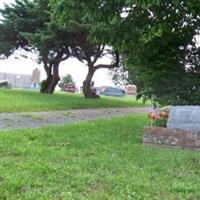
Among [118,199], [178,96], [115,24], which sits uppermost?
[115,24]

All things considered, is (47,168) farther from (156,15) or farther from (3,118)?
(156,15)

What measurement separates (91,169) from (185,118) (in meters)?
3.49

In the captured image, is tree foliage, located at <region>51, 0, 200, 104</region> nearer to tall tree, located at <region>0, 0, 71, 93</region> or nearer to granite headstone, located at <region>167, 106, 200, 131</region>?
granite headstone, located at <region>167, 106, 200, 131</region>

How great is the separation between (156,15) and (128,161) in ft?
23.6

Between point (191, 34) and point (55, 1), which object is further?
point (191, 34)

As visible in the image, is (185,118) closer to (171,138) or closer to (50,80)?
(171,138)

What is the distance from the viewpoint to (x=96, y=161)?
7.38m

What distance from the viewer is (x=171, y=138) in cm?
956

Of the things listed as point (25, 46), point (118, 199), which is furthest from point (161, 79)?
point (25, 46)

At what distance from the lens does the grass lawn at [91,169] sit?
5723mm

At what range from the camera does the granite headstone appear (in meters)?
9.74

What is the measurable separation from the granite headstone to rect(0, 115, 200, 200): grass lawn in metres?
0.78

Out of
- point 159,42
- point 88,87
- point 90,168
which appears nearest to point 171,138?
point 90,168

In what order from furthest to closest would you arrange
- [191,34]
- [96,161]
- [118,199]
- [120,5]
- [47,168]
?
[191,34], [120,5], [96,161], [47,168], [118,199]
